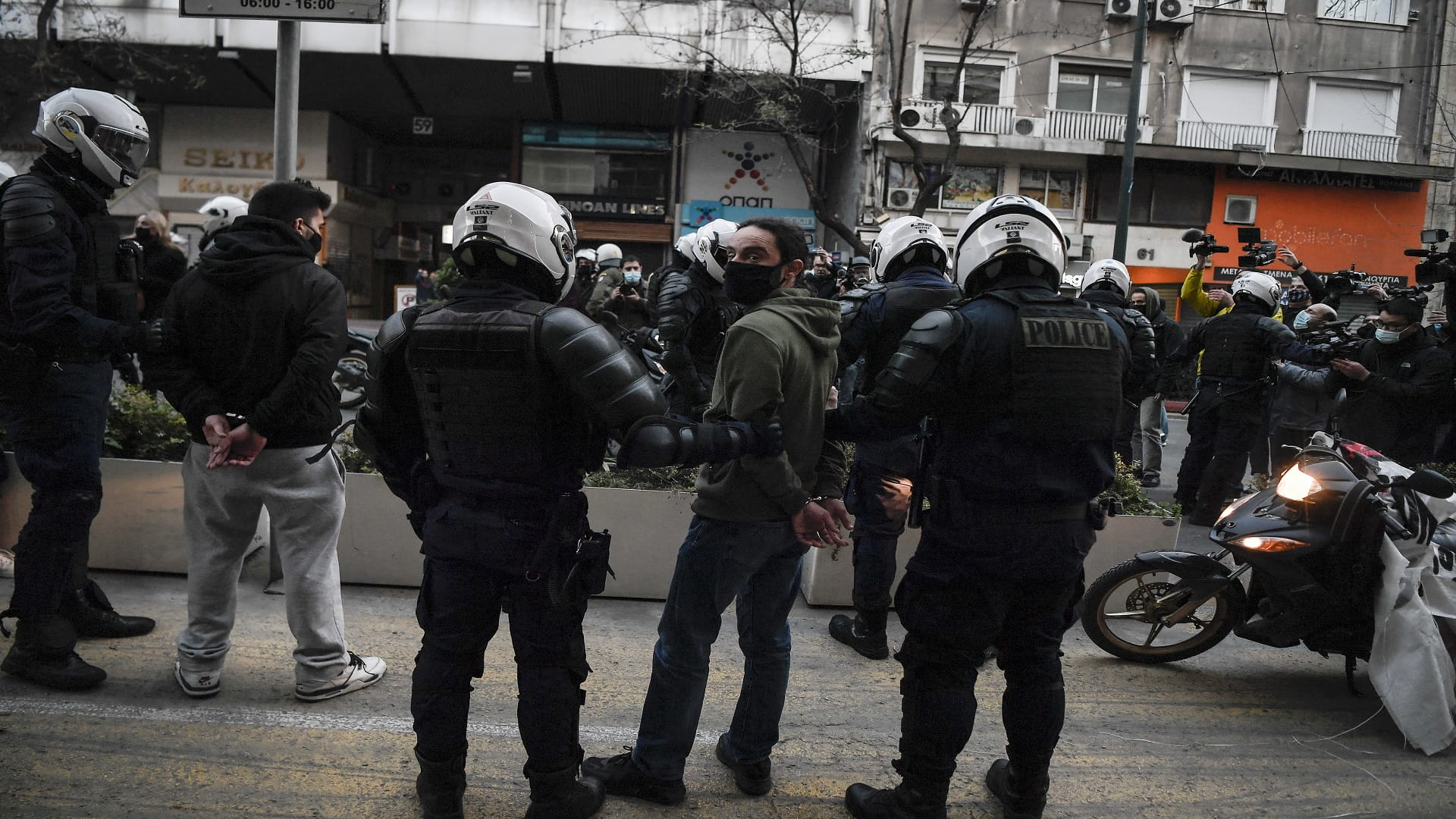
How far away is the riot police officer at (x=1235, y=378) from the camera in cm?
737

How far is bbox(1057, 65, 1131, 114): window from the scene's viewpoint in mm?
24359

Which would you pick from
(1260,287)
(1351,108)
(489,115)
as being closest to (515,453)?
(1260,287)

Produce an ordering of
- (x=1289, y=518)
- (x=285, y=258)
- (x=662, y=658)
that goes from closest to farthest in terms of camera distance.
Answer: (x=662, y=658) → (x=285, y=258) → (x=1289, y=518)

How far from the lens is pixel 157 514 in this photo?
5.12 meters

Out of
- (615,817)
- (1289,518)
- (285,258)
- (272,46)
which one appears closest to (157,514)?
(285,258)

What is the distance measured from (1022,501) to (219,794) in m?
2.53

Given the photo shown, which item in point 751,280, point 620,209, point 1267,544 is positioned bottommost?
point 1267,544

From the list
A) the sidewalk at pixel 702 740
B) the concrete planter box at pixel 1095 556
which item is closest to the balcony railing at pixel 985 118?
the concrete planter box at pixel 1095 556

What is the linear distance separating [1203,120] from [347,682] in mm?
25353

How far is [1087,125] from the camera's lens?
78.8ft

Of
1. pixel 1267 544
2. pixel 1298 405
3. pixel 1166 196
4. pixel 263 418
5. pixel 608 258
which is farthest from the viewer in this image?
pixel 1166 196

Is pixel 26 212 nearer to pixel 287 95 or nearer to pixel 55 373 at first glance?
pixel 55 373

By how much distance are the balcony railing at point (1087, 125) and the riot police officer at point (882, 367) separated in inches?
833

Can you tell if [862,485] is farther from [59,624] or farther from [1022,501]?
[59,624]
